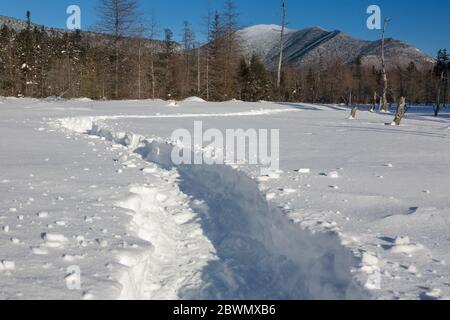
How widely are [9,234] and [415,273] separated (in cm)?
347

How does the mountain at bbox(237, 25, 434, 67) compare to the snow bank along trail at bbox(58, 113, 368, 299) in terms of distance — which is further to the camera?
the mountain at bbox(237, 25, 434, 67)

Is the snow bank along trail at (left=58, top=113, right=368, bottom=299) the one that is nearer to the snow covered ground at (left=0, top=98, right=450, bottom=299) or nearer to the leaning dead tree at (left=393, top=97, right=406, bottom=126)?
the snow covered ground at (left=0, top=98, right=450, bottom=299)

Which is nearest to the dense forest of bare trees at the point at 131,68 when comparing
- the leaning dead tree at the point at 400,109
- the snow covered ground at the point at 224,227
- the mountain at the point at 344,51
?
the leaning dead tree at the point at 400,109

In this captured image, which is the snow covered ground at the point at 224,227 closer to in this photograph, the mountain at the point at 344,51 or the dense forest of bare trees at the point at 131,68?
the dense forest of bare trees at the point at 131,68

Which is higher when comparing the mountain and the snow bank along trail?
the mountain

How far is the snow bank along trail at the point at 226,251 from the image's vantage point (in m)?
3.50

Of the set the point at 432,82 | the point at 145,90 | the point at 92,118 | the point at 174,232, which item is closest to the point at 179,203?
the point at 174,232

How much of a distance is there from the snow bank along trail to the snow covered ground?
0.02m

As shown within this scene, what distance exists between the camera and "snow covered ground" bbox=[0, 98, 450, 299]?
10.3ft

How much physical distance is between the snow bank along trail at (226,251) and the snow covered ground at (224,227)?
0.05ft

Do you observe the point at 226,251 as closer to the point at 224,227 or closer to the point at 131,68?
the point at 224,227

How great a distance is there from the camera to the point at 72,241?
3.65m

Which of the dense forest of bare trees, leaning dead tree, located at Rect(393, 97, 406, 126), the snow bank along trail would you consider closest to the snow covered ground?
the snow bank along trail
